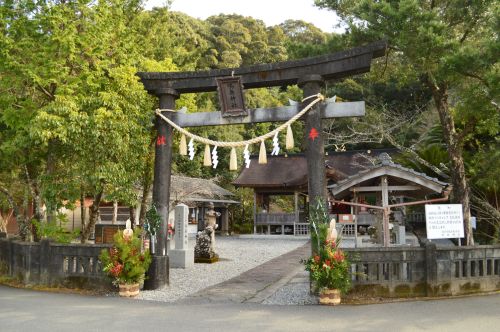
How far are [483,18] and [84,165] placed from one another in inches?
416

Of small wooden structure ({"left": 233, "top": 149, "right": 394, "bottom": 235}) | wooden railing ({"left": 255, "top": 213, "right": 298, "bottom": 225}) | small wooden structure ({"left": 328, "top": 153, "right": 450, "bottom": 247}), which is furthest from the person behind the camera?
wooden railing ({"left": 255, "top": 213, "right": 298, "bottom": 225})

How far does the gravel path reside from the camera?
9250mm

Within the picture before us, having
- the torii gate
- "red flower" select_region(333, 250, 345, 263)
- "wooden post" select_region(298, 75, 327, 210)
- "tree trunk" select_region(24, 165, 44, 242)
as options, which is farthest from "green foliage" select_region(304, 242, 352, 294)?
"tree trunk" select_region(24, 165, 44, 242)

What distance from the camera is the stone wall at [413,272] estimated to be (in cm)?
825

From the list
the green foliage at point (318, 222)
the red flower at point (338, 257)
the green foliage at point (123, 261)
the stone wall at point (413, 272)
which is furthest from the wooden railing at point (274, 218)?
the red flower at point (338, 257)

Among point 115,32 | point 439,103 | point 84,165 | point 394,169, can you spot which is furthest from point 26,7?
point 439,103

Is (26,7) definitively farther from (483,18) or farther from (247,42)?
(247,42)

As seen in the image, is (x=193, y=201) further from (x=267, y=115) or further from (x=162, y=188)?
(x=267, y=115)

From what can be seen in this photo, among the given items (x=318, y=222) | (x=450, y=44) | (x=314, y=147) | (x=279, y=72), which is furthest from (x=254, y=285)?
(x=450, y=44)

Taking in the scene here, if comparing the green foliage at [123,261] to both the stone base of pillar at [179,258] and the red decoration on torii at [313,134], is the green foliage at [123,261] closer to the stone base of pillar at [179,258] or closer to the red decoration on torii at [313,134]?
the red decoration on torii at [313,134]

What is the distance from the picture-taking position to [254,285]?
34.3 feet

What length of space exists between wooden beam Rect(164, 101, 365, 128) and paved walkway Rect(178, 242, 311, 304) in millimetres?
3787

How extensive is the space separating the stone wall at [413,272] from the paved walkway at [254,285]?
212cm

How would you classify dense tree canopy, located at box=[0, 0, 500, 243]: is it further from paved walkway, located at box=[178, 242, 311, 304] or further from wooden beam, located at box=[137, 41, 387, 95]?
paved walkway, located at box=[178, 242, 311, 304]
